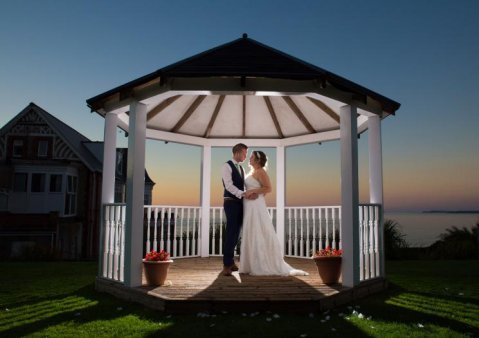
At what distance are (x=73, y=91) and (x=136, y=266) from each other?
8.81 meters

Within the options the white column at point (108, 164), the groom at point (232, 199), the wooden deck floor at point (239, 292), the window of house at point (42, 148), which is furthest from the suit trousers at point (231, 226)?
the window of house at point (42, 148)

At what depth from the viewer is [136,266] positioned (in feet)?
18.1

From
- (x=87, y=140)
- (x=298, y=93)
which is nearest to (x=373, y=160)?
(x=298, y=93)

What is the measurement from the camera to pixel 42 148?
22797 mm

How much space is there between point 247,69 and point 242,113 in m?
3.52

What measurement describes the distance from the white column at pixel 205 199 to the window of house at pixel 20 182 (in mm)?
16520

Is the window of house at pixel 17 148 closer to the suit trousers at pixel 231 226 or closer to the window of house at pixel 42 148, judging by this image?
the window of house at pixel 42 148

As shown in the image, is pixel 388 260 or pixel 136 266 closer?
pixel 136 266

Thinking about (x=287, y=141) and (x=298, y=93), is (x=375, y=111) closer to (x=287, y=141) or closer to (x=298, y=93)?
(x=298, y=93)

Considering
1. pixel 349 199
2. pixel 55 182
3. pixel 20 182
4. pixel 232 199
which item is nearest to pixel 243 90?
pixel 232 199

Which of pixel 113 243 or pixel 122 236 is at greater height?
pixel 122 236

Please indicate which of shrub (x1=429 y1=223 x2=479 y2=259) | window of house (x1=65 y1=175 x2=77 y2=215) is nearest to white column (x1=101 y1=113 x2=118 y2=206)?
shrub (x1=429 y1=223 x2=479 y2=259)

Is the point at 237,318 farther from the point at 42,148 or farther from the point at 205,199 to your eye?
the point at 42,148

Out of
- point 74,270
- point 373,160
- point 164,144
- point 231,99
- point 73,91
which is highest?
point 73,91
